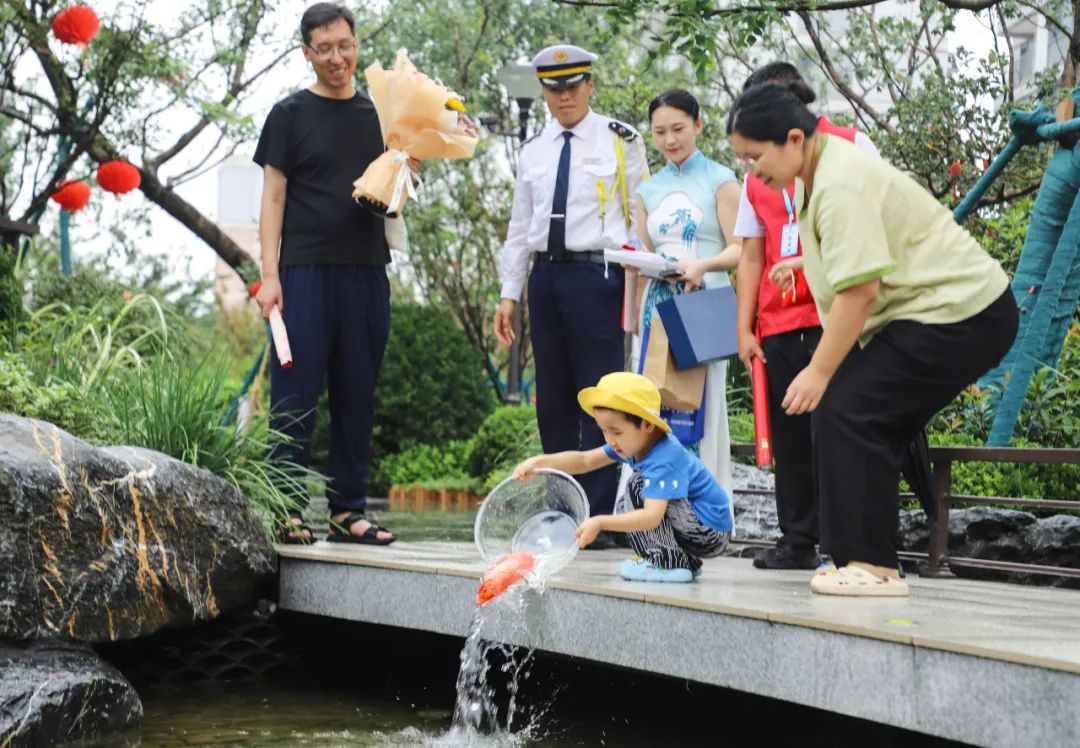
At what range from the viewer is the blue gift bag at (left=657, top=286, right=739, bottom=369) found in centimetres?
590

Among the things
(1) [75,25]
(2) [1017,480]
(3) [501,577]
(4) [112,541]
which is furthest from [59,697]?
(1) [75,25]

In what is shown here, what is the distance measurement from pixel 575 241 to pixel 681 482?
1.71 metres

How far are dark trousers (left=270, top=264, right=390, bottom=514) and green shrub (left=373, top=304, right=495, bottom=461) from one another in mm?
9339

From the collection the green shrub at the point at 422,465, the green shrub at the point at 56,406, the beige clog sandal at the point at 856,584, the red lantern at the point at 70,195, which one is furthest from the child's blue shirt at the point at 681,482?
the red lantern at the point at 70,195

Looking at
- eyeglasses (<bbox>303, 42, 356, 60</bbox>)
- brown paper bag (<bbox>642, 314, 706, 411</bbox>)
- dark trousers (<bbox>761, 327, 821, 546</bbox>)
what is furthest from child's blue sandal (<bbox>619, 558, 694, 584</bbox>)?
eyeglasses (<bbox>303, 42, 356, 60</bbox>)

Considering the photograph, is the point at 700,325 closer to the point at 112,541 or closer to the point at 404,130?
the point at 404,130

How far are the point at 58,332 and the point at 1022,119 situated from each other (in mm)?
5414

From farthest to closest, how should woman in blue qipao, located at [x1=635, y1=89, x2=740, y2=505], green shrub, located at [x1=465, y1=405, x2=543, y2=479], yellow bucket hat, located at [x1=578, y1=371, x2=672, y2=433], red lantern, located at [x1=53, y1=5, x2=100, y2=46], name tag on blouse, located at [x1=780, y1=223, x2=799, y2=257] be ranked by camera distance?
green shrub, located at [x1=465, y1=405, x2=543, y2=479], red lantern, located at [x1=53, y1=5, x2=100, y2=46], woman in blue qipao, located at [x1=635, y1=89, x2=740, y2=505], name tag on blouse, located at [x1=780, y1=223, x2=799, y2=257], yellow bucket hat, located at [x1=578, y1=371, x2=672, y2=433]

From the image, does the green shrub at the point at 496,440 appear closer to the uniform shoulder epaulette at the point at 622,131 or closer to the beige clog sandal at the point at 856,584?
the uniform shoulder epaulette at the point at 622,131

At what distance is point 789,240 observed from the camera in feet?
17.4

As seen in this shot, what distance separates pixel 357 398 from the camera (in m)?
6.55

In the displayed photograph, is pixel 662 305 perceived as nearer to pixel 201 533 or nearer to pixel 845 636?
pixel 201 533

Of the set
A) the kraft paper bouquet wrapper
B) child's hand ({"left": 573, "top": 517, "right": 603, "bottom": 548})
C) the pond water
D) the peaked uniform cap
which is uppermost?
the peaked uniform cap

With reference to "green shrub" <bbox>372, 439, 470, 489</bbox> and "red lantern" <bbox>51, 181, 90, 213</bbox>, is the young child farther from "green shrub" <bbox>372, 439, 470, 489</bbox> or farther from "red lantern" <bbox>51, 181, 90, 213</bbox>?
"red lantern" <bbox>51, 181, 90, 213</bbox>
